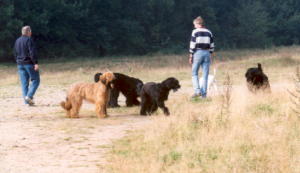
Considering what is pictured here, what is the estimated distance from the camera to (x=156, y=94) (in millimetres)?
11289

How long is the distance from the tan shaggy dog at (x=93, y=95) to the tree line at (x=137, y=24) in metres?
28.9

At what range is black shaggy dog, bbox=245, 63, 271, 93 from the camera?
13438mm

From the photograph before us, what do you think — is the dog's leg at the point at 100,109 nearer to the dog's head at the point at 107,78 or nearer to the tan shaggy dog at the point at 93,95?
the tan shaggy dog at the point at 93,95

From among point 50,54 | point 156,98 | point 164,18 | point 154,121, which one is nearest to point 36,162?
point 154,121

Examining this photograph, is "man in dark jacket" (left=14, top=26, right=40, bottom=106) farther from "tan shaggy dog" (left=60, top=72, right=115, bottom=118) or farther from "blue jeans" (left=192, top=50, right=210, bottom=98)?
"blue jeans" (left=192, top=50, right=210, bottom=98)

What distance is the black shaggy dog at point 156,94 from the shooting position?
37.0 feet

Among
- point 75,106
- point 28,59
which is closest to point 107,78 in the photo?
point 75,106

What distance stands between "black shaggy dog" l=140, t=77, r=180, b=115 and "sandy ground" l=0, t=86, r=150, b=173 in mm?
302

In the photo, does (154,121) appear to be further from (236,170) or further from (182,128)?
(236,170)

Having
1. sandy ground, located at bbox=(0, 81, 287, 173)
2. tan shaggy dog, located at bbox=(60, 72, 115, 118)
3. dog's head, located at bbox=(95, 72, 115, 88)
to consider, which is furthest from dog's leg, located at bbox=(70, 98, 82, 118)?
dog's head, located at bbox=(95, 72, 115, 88)

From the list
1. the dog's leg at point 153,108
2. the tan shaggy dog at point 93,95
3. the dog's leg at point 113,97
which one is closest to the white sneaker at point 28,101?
the dog's leg at point 113,97

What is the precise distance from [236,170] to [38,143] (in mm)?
3352

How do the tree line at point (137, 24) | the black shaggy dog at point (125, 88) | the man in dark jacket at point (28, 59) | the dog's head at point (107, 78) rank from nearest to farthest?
the dog's head at point (107, 78) < the black shaggy dog at point (125, 88) < the man in dark jacket at point (28, 59) < the tree line at point (137, 24)

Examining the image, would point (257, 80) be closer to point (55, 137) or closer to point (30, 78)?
point (30, 78)
